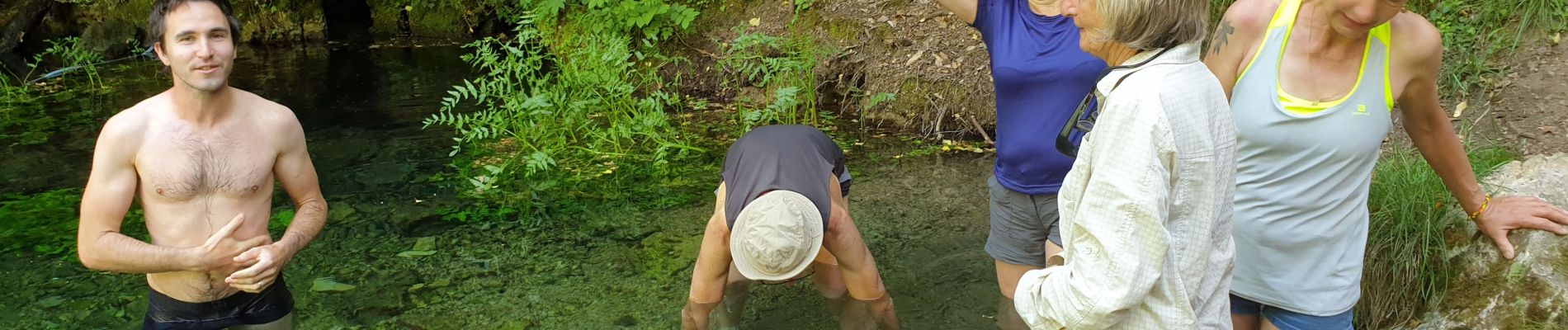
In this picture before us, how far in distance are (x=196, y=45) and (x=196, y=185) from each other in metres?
0.39

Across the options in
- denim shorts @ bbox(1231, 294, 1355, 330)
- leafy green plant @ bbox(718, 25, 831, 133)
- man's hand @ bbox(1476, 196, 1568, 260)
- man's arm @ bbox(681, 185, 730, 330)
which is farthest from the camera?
leafy green plant @ bbox(718, 25, 831, 133)

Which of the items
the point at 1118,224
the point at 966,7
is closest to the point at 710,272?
the point at 966,7

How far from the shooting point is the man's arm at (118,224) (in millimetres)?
2725

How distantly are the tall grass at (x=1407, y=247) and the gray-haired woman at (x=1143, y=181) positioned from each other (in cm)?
189

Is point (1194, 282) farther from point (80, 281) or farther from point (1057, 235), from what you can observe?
point (80, 281)

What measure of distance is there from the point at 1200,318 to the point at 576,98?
17.1ft

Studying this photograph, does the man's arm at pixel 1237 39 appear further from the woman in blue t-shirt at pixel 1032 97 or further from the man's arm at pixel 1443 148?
the woman in blue t-shirt at pixel 1032 97

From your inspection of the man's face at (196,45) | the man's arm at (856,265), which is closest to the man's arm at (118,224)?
the man's face at (196,45)

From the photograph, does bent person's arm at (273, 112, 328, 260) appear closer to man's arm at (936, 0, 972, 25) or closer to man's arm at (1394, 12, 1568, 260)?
man's arm at (936, 0, 972, 25)

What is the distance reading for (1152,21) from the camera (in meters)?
1.57

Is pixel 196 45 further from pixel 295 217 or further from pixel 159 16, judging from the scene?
pixel 295 217

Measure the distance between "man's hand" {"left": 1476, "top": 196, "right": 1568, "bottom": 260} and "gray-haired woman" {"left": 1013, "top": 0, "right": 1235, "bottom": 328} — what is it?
1.47 m

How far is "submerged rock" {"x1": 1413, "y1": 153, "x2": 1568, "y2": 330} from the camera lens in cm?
273

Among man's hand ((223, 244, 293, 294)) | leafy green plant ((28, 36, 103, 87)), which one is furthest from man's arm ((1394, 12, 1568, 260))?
leafy green plant ((28, 36, 103, 87))
